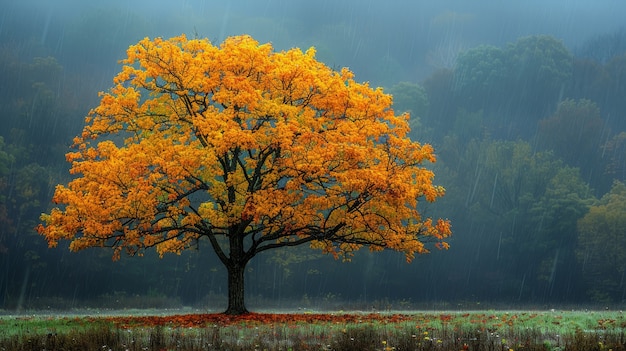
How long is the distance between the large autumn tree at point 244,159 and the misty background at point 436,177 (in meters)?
22.3

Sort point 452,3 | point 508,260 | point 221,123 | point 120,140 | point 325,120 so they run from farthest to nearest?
point 452,3, point 508,260, point 120,140, point 325,120, point 221,123

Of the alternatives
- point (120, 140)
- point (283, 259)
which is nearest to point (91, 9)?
point (120, 140)

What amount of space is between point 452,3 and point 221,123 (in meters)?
127

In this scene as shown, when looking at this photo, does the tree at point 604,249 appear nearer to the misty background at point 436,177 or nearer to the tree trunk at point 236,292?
the misty background at point 436,177

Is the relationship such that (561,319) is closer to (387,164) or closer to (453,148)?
(387,164)

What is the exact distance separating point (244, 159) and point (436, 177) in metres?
53.6

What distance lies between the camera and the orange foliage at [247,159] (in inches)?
1011

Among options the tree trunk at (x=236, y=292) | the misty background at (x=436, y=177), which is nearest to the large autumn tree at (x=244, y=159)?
the tree trunk at (x=236, y=292)

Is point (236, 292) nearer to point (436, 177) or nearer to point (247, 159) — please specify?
point (247, 159)

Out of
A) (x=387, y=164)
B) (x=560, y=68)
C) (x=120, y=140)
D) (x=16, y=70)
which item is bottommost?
(x=387, y=164)

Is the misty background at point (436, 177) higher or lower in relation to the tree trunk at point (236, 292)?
higher

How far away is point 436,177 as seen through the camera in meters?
79.6

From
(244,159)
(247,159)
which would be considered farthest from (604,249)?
(247,159)

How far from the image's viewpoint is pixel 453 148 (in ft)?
281
